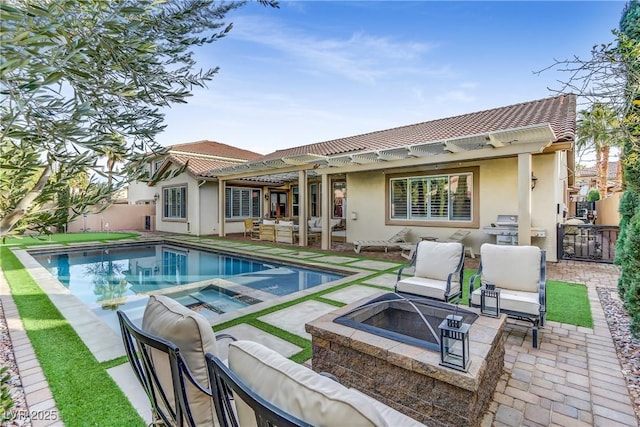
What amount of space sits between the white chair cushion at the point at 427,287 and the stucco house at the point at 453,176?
14.8ft

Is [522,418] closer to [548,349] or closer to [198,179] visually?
[548,349]

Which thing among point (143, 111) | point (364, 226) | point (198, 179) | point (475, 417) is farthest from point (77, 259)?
point (475, 417)

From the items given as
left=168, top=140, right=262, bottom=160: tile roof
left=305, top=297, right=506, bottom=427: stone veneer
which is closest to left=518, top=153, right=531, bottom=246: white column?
left=305, top=297, right=506, bottom=427: stone veneer

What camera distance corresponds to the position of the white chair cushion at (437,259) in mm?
5468

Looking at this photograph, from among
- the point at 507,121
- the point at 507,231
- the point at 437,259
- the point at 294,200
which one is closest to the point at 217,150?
the point at 294,200

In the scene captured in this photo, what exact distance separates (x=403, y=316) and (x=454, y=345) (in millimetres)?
1083

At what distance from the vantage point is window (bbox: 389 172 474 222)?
11.4 m

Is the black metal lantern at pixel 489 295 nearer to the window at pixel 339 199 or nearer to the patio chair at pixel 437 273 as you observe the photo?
the patio chair at pixel 437 273

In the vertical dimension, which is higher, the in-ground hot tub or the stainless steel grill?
the stainless steel grill

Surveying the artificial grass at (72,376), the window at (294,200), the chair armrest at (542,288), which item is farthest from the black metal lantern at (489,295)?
the window at (294,200)

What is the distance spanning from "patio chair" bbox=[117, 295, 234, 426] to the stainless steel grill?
9773 mm

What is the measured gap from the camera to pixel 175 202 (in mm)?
20328

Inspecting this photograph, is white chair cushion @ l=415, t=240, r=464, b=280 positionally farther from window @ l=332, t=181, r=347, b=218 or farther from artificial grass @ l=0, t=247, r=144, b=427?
window @ l=332, t=181, r=347, b=218

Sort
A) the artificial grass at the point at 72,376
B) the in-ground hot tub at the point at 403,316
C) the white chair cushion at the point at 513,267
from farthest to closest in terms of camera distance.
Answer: the white chair cushion at the point at 513,267
the in-ground hot tub at the point at 403,316
the artificial grass at the point at 72,376
